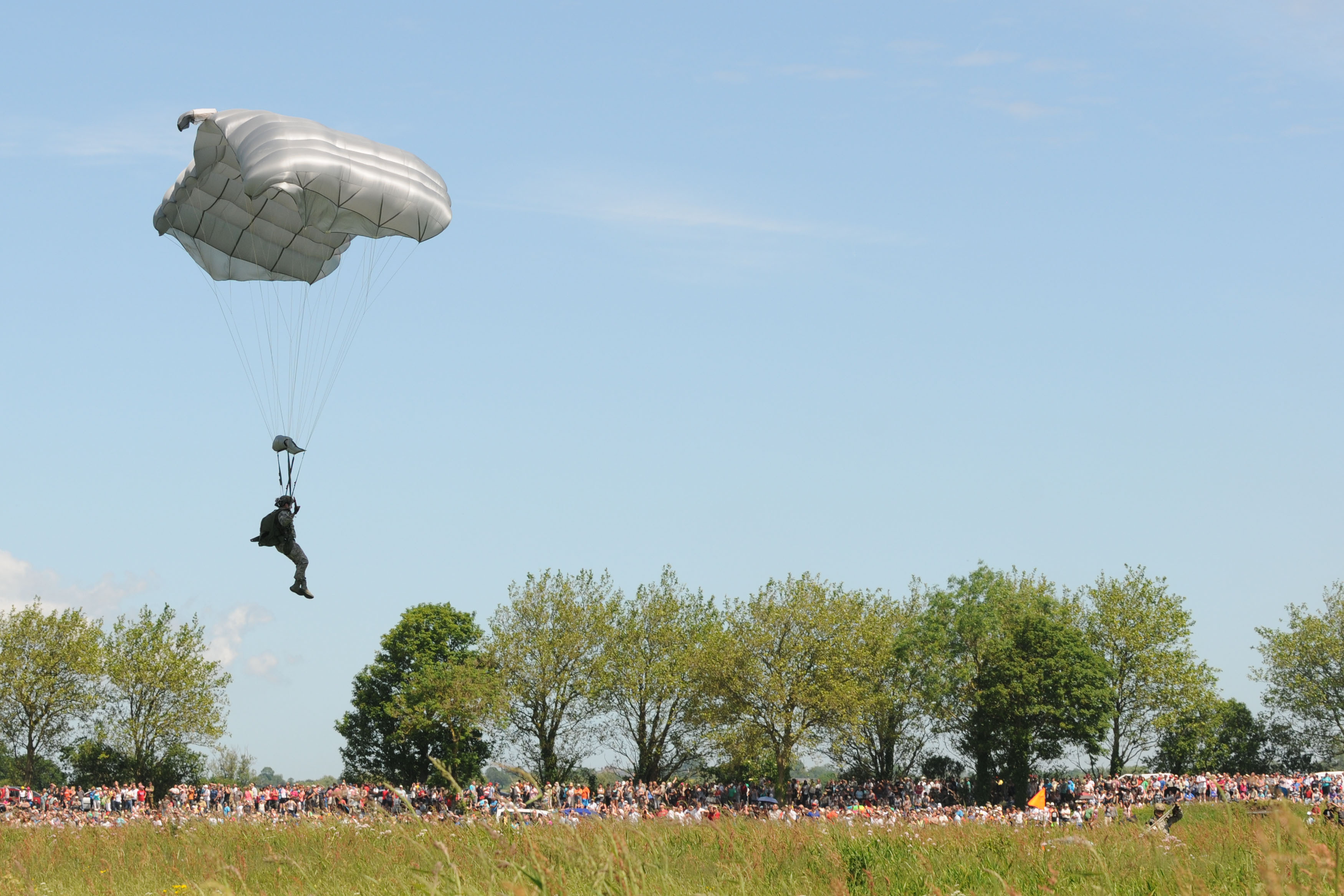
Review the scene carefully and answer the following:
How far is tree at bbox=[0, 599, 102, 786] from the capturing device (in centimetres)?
4850

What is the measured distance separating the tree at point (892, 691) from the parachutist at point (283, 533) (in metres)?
32.3

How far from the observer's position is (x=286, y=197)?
57.1 ft

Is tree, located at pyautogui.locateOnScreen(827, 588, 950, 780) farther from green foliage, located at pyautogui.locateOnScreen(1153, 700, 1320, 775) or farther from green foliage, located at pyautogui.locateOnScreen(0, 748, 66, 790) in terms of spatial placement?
green foliage, located at pyautogui.locateOnScreen(0, 748, 66, 790)

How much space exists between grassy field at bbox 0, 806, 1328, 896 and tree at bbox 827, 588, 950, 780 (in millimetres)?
34341

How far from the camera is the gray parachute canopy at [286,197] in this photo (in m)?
17.2

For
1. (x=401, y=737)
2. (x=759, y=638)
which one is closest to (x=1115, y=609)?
(x=759, y=638)

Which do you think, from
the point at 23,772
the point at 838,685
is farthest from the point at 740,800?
the point at 23,772

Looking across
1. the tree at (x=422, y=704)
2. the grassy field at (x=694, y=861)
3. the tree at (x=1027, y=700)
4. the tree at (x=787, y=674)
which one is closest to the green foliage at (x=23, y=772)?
the tree at (x=422, y=704)

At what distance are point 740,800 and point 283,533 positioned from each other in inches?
877

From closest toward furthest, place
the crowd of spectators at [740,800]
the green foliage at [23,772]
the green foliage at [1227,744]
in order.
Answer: the crowd of spectators at [740,800] < the green foliage at [1227,744] < the green foliage at [23,772]

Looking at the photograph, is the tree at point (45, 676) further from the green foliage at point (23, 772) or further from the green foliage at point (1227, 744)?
the green foliage at point (1227, 744)

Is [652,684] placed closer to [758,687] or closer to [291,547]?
[758,687]

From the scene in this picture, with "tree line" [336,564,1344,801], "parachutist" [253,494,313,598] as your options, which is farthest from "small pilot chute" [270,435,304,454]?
"tree line" [336,564,1344,801]

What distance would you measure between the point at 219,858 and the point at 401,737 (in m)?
44.3
